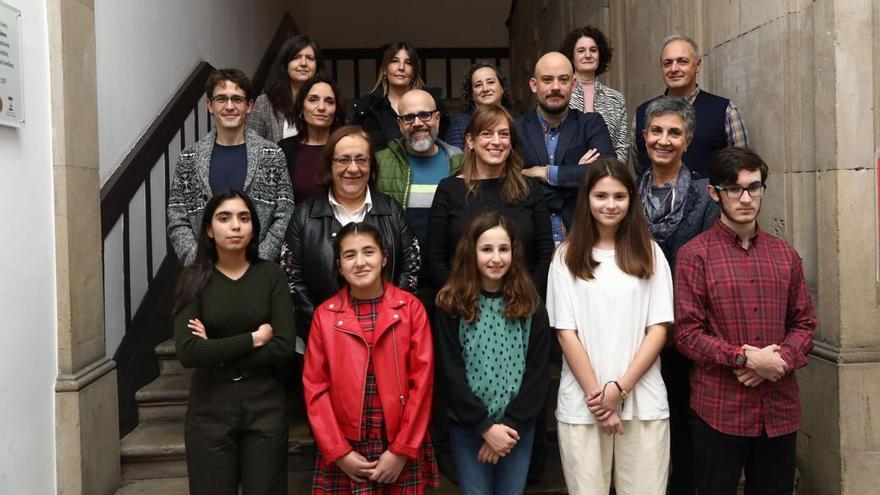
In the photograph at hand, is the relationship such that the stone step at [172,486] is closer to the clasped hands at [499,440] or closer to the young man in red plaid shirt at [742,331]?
the clasped hands at [499,440]

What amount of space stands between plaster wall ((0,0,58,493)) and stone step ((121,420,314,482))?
490 millimetres

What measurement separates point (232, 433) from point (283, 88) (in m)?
1.87

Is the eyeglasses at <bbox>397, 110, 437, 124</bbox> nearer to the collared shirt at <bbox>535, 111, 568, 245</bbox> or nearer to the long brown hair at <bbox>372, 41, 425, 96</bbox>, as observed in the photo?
the collared shirt at <bbox>535, 111, 568, 245</bbox>

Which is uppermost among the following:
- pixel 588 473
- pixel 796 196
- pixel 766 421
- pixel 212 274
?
pixel 796 196

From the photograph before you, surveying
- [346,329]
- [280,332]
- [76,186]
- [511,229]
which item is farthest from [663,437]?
[76,186]

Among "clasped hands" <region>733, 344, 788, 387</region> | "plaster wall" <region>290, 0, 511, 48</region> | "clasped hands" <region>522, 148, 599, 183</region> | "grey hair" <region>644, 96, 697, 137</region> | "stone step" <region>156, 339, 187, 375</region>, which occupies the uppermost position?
"plaster wall" <region>290, 0, 511, 48</region>

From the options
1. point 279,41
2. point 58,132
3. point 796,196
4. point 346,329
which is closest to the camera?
point 346,329

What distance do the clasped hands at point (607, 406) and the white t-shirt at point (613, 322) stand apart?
0.13ft

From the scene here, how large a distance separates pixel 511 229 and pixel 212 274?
42.0 inches

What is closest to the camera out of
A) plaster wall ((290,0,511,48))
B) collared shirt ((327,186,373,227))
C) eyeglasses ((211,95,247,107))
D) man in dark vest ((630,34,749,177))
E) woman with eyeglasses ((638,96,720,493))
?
woman with eyeglasses ((638,96,720,493))

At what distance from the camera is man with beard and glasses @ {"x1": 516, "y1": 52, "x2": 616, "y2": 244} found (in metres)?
3.36

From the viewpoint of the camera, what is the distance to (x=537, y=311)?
110 inches

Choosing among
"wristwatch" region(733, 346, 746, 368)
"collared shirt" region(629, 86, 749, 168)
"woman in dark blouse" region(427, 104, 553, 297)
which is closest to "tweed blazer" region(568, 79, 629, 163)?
"collared shirt" region(629, 86, 749, 168)

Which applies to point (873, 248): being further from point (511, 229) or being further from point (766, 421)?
point (511, 229)
